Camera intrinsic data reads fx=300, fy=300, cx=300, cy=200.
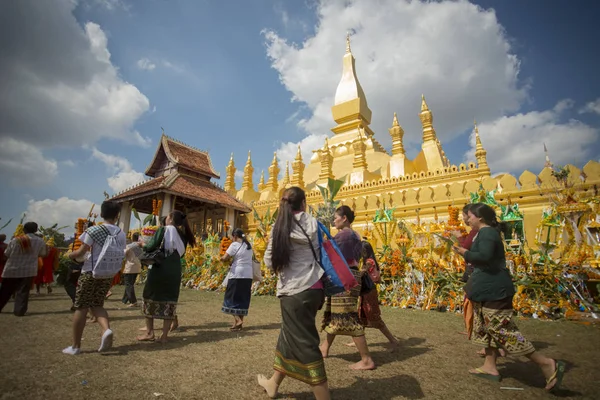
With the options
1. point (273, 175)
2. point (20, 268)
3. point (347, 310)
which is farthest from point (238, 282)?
point (273, 175)

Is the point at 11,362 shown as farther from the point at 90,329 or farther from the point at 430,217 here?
the point at 430,217

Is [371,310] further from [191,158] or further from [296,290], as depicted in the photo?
[191,158]

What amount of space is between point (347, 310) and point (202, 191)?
631 inches

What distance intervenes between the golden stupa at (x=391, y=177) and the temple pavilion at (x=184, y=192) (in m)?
1.92

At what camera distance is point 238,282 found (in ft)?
15.8

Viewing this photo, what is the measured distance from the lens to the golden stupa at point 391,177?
1017 cm

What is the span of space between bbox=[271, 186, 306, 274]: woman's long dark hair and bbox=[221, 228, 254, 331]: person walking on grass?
8.28 feet

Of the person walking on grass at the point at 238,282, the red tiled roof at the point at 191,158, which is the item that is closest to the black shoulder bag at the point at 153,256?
the person walking on grass at the point at 238,282

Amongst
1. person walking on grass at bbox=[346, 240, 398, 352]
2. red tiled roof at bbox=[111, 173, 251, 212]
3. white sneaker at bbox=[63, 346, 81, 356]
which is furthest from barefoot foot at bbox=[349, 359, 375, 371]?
red tiled roof at bbox=[111, 173, 251, 212]

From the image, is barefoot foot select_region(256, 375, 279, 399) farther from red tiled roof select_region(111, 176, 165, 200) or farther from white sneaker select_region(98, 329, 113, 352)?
red tiled roof select_region(111, 176, 165, 200)

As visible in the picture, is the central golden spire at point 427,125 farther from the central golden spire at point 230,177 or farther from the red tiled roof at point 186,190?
the central golden spire at point 230,177

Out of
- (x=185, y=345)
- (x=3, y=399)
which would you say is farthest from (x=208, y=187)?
(x=3, y=399)

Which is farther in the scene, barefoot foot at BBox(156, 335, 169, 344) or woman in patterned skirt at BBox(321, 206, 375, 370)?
barefoot foot at BBox(156, 335, 169, 344)

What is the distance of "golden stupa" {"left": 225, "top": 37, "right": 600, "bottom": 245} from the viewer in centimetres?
1017
